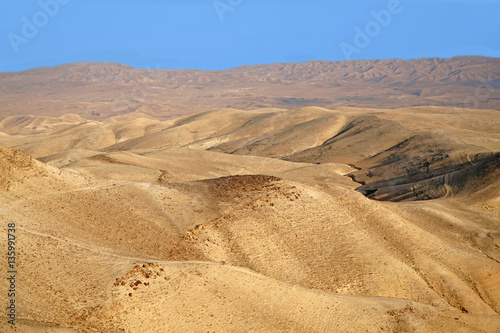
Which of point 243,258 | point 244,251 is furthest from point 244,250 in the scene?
point 243,258

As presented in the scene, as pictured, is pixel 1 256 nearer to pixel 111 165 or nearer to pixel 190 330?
pixel 190 330

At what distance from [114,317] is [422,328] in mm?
8574

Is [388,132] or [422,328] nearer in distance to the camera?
[422,328]

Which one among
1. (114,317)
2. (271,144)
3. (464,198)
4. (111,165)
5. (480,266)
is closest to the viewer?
(114,317)

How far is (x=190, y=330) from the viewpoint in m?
12.3

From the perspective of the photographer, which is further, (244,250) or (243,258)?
(244,250)

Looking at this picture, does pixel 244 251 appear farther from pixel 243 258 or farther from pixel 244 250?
pixel 243 258

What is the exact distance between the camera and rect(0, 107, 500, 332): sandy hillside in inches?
505

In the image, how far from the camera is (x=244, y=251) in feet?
64.1

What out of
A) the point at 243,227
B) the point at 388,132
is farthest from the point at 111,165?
the point at 388,132

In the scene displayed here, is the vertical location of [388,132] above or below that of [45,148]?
below

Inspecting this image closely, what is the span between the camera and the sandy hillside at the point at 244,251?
12.8m

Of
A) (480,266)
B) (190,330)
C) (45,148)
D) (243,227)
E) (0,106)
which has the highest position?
(0,106)

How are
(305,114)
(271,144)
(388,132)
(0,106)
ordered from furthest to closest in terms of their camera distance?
1. (0,106)
2. (305,114)
3. (271,144)
4. (388,132)
